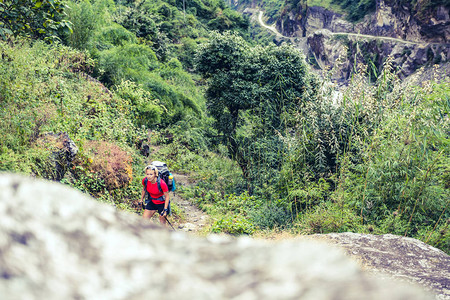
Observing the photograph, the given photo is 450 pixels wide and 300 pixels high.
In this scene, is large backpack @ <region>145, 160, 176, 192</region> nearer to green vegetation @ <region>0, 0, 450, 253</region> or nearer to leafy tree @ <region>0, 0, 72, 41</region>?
green vegetation @ <region>0, 0, 450, 253</region>

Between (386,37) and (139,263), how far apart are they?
55870 mm

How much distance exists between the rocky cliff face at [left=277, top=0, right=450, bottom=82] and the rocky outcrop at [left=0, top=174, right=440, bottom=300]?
3347 cm

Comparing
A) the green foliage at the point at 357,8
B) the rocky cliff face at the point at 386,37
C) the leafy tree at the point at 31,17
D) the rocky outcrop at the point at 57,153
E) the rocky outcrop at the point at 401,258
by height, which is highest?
the green foliage at the point at 357,8

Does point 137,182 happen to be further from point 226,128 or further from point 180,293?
point 180,293

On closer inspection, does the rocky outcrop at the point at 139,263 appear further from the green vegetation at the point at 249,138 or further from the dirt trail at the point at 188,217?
the dirt trail at the point at 188,217

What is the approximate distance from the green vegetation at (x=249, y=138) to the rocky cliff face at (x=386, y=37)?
24.0 m

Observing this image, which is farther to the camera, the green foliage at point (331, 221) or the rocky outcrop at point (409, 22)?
the rocky outcrop at point (409, 22)

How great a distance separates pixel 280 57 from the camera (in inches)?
407

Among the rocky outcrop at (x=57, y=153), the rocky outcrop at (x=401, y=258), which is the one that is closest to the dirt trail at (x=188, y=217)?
the rocky outcrop at (x=57, y=153)

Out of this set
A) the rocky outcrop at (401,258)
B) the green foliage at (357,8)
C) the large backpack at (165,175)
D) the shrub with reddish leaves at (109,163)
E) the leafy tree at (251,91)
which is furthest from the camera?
the green foliage at (357,8)

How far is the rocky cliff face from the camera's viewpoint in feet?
125

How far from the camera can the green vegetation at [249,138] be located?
4.83 meters

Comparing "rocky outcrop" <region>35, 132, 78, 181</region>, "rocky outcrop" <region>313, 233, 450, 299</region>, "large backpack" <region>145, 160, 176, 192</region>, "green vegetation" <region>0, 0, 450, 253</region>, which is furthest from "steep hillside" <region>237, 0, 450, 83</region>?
"rocky outcrop" <region>35, 132, 78, 181</region>

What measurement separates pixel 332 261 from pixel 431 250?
4.63m
